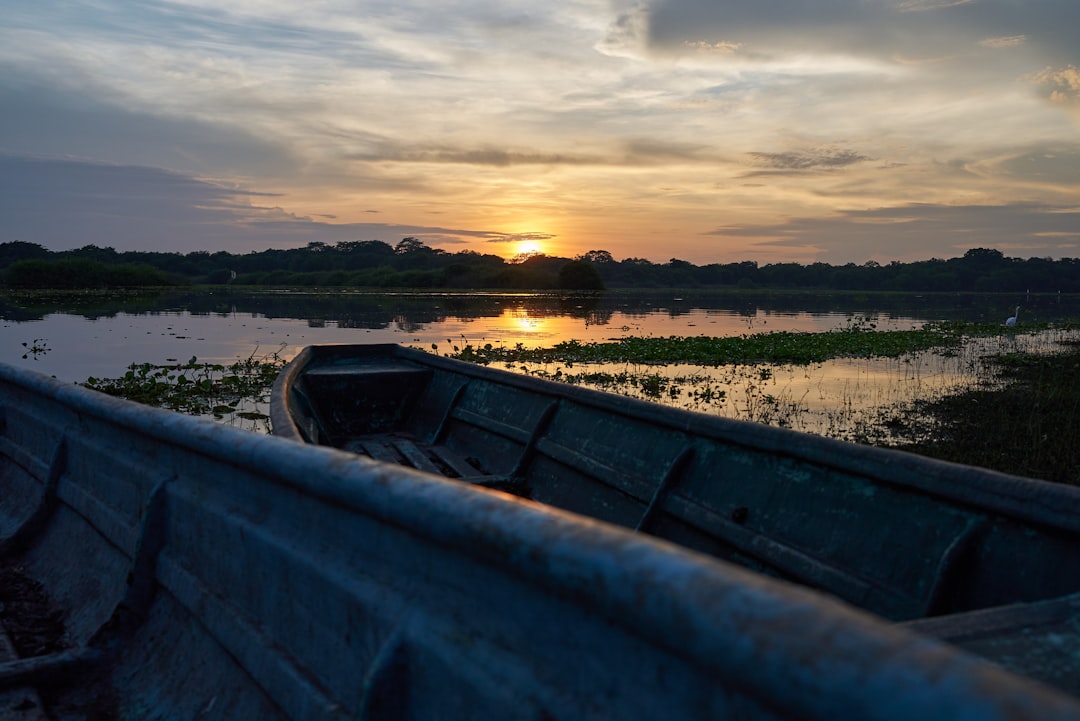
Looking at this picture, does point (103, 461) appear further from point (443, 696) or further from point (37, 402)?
point (443, 696)

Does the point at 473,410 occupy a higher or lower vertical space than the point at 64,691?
higher

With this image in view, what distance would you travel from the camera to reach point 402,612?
164 centimetres

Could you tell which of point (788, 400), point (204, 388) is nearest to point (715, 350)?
point (788, 400)

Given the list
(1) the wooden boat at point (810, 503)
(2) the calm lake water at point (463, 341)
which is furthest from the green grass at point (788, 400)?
(1) the wooden boat at point (810, 503)

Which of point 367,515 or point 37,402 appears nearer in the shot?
point 367,515

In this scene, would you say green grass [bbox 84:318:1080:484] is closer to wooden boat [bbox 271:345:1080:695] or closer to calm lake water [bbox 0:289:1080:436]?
calm lake water [bbox 0:289:1080:436]

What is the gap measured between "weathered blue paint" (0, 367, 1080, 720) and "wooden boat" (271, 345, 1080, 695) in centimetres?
66

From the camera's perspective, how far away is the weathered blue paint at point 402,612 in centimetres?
84

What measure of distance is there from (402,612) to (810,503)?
1.86 meters

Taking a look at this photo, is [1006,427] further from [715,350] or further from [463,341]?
[463,341]

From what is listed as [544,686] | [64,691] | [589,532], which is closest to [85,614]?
[64,691]

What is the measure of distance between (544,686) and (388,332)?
21414 millimetres

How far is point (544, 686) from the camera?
4.27 feet

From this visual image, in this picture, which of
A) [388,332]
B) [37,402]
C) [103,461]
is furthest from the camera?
[388,332]
